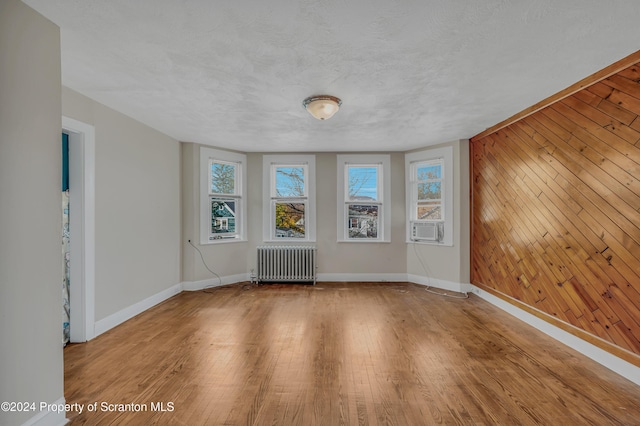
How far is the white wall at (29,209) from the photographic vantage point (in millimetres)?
1504

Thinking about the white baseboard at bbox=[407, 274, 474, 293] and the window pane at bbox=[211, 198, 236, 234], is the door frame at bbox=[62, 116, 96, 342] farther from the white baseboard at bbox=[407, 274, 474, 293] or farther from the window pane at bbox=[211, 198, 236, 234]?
the white baseboard at bbox=[407, 274, 474, 293]

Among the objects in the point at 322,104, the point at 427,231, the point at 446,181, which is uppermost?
the point at 322,104

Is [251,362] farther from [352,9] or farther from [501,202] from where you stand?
[501,202]

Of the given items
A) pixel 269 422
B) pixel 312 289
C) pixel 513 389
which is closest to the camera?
pixel 269 422

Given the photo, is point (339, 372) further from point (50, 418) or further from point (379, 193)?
point (379, 193)

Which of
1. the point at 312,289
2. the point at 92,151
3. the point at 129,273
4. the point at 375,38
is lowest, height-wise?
the point at 312,289

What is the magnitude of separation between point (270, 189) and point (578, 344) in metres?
4.69

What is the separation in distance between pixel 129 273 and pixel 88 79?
7.20 ft

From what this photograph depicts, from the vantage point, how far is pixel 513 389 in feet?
Answer: 6.98

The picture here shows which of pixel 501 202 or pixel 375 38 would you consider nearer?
pixel 375 38

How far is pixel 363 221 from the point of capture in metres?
5.56

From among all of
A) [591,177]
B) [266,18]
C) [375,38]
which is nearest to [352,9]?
[375,38]

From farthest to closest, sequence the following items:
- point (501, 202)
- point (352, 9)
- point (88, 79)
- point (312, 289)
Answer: point (312, 289)
point (501, 202)
point (88, 79)
point (352, 9)

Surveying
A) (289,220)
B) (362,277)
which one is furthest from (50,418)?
(362,277)
